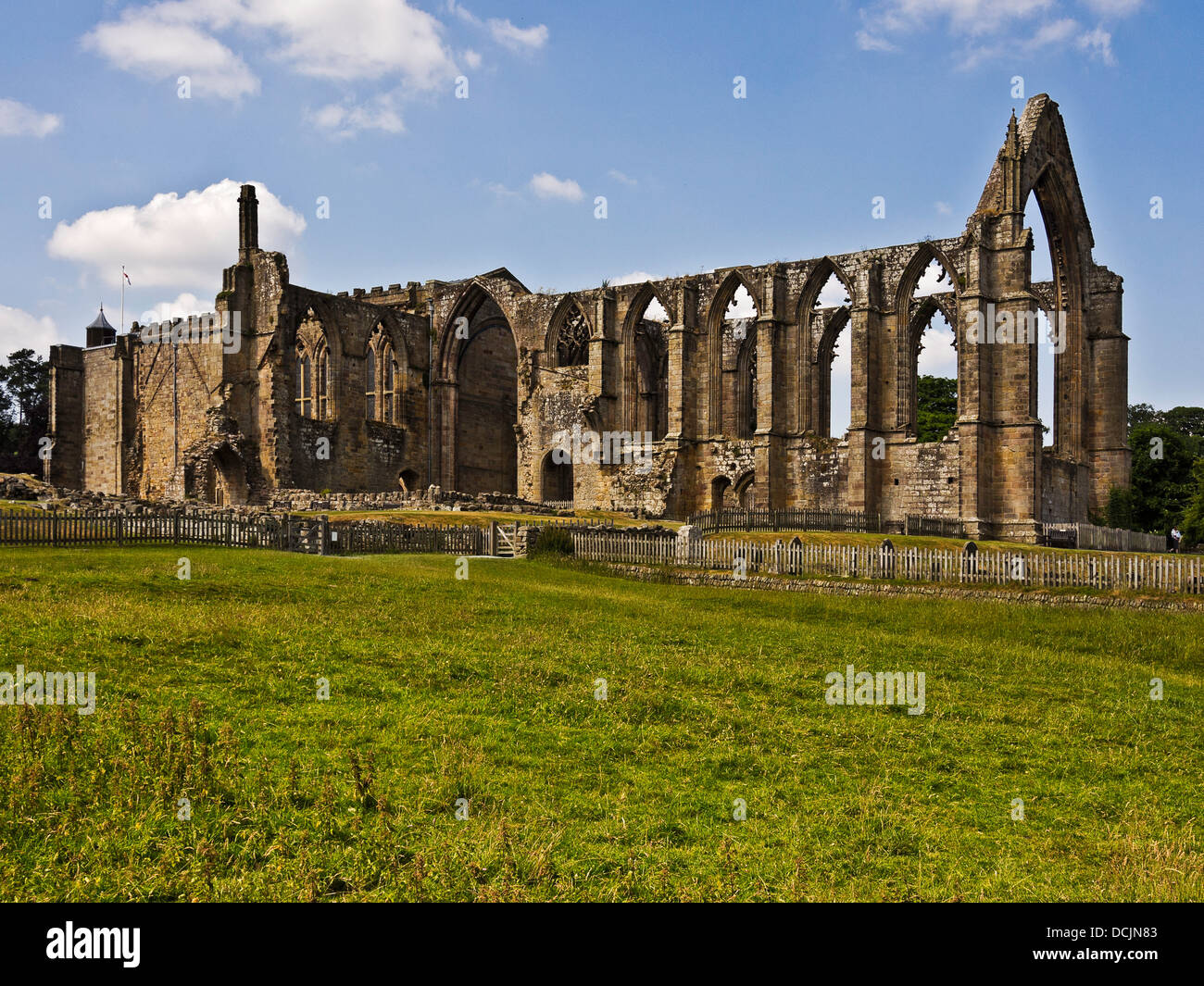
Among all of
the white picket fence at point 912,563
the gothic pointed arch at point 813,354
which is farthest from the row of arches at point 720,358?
the white picket fence at point 912,563

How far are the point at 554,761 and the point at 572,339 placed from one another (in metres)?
41.9

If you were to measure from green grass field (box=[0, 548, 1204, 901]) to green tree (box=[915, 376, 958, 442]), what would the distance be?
4938 centimetres

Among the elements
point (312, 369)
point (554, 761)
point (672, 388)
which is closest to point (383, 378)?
point (312, 369)

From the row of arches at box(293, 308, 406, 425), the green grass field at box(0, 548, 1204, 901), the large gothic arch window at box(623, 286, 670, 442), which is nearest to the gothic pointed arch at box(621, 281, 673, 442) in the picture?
the large gothic arch window at box(623, 286, 670, 442)

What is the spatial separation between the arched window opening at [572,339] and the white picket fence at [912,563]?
22.7m

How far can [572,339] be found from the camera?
161 feet

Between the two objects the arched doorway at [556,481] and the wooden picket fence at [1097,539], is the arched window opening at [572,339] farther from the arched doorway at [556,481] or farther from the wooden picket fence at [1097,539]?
the wooden picket fence at [1097,539]

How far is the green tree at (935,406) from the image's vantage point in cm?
6344

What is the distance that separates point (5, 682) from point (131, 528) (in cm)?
1458

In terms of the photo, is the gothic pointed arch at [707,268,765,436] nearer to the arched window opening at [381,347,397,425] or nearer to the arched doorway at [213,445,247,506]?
the arched window opening at [381,347,397,425]

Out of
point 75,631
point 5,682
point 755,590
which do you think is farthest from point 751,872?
point 755,590

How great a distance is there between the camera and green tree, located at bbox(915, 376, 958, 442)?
63438 millimetres

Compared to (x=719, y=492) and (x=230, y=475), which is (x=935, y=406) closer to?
(x=719, y=492)
